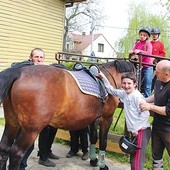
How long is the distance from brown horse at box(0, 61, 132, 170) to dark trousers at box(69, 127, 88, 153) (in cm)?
119

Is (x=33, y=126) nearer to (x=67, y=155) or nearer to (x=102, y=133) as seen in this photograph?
(x=102, y=133)

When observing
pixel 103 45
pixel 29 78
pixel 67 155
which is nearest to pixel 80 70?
pixel 29 78

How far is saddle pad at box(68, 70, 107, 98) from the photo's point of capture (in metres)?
3.48

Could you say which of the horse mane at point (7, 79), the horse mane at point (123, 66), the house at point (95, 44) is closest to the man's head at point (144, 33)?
the horse mane at point (123, 66)

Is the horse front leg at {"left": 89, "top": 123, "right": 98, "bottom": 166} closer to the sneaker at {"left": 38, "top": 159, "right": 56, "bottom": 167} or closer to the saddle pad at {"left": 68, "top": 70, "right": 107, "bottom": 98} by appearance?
the sneaker at {"left": 38, "top": 159, "right": 56, "bottom": 167}

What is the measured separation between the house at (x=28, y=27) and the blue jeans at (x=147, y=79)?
18.4 ft

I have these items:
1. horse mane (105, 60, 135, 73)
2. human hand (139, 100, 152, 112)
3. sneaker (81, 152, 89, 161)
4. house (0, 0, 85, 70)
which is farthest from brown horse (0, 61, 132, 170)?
house (0, 0, 85, 70)

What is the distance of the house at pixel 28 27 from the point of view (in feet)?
30.3

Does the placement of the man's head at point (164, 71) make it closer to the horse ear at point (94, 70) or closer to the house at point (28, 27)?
the horse ear at point (94, 70)

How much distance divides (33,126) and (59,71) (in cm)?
74

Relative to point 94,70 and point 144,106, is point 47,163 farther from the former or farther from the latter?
point 144,106

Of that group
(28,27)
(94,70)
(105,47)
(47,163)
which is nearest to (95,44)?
(105,47)

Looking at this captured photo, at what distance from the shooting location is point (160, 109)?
301 centimetres

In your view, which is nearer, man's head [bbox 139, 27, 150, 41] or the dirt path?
the dirt path
